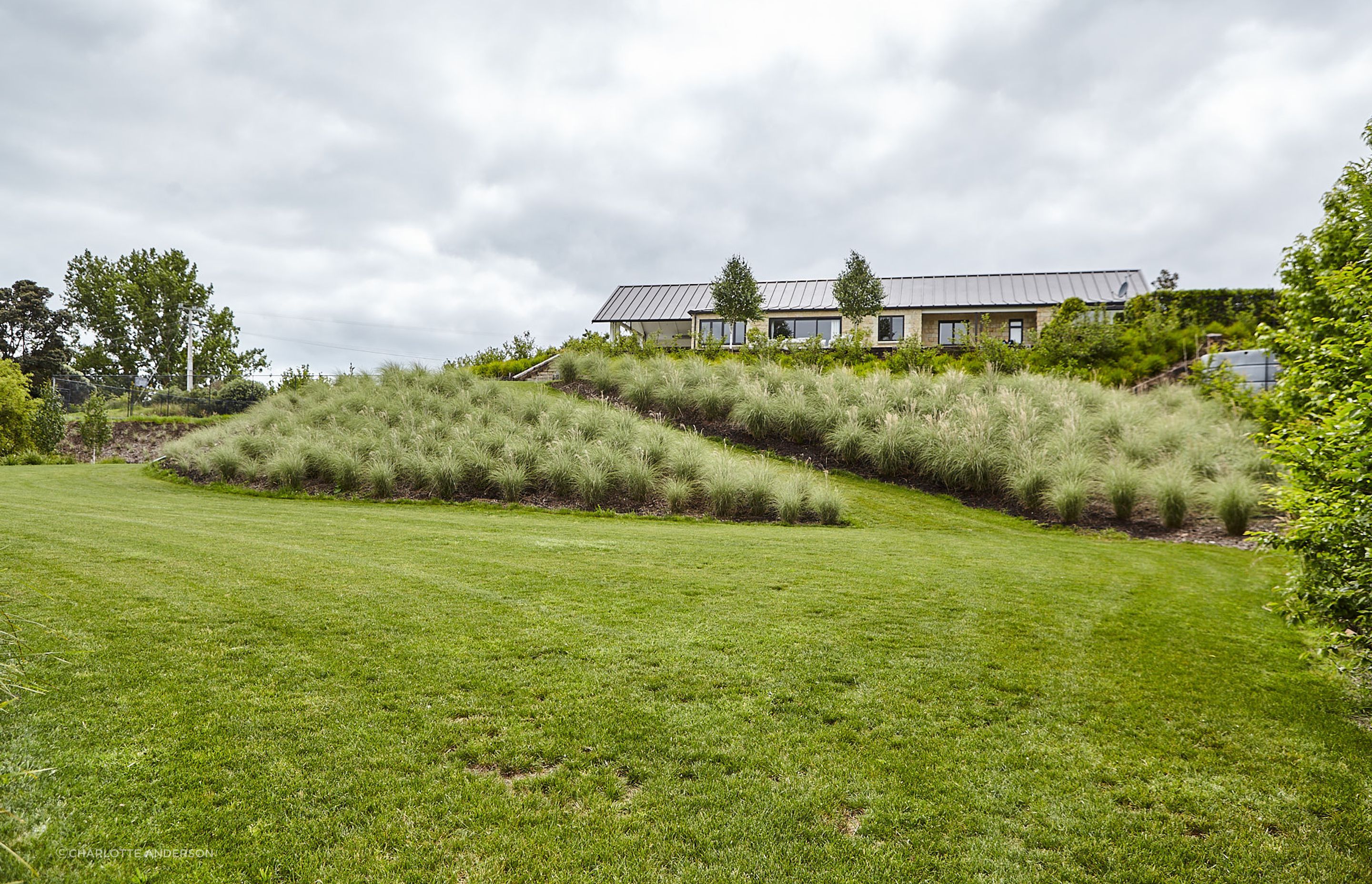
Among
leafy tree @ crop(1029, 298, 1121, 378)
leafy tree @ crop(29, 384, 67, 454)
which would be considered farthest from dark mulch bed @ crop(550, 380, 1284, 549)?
leafy tree @ crop(29, 384, 67, 454)

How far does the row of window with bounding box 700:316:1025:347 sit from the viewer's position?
108 feet

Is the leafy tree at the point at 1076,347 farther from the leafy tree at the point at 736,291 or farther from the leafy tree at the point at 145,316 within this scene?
the leafy tree at the point at 145,316

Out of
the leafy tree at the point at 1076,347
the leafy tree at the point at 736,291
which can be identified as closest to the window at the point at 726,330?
the leafy tree at the point at 736,291

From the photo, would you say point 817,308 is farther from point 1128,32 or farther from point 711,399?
point 1128,32

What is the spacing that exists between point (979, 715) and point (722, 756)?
1360 mm

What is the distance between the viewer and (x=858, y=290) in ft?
95.9

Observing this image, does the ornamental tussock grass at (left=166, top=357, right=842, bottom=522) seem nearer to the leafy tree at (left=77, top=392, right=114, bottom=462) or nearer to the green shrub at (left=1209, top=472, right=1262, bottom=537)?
the green shrub at (left=1209, top=472, right=1262, bottom=537)

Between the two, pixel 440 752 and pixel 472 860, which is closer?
pixel 472 860

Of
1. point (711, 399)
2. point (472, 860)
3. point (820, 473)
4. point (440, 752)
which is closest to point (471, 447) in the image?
point (711, 399)

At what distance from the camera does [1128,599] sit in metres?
5.25

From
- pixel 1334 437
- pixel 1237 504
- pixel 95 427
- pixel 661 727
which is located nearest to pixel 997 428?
pixel 1237 504

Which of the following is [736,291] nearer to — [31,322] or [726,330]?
[726,330]

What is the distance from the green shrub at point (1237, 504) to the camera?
806cm

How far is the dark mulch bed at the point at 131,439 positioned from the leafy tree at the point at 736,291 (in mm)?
20125
